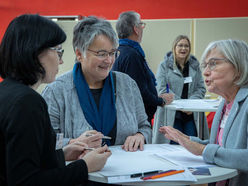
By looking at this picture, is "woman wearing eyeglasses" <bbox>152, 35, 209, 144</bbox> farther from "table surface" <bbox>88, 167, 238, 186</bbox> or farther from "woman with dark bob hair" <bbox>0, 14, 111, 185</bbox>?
"woman with dark bob hair" <bbox>0, 14, 111, 185</bbox>

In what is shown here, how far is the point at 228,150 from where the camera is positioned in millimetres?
1434

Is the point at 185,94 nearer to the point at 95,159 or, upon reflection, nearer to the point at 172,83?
the point at 172,83

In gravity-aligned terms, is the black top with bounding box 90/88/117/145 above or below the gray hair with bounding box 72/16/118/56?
below

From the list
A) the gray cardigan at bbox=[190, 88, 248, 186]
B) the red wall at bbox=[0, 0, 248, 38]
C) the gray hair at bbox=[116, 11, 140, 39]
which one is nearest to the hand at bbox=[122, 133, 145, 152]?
the gray cardigan at bbox=[190, 88, 248, 186]

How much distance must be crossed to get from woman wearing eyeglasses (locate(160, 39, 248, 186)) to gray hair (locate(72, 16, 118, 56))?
2.00 feet

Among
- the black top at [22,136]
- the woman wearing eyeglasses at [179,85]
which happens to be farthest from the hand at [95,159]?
the woman wearing eyeglasses at [179,85]

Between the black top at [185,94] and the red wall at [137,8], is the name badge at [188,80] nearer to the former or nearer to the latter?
the black top at [185,94]

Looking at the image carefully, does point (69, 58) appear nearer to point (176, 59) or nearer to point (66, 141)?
point (176, 59)

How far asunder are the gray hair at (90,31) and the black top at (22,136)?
2.86ft

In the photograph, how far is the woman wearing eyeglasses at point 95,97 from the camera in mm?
1807

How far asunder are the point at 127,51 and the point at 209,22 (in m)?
2.96

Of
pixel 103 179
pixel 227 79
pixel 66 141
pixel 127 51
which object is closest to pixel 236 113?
pixel 227 79

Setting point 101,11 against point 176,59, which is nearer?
point 176,59

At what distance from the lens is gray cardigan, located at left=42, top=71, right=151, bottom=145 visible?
180cm
